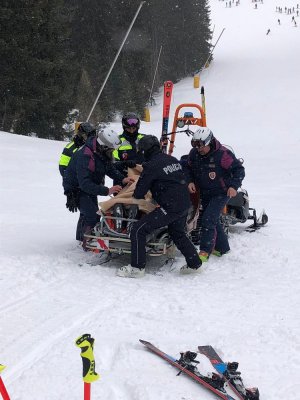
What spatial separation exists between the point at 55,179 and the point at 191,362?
36.0 ft

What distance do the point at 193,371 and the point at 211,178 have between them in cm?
360

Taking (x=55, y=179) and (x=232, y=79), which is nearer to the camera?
(x=55, y=179)

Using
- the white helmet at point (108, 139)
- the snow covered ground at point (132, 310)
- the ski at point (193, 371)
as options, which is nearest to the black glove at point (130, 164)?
the white helmet at point (108, 139)

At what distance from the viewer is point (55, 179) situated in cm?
1409

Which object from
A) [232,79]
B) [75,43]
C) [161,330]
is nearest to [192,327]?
[161,330]

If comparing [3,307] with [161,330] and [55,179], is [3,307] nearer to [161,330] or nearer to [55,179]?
[161,330]

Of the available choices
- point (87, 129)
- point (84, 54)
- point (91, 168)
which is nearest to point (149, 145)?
point (91, 168)

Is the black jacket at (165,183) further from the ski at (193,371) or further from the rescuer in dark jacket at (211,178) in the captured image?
the ski at (193,371)

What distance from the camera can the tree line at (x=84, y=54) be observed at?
67.6 ft

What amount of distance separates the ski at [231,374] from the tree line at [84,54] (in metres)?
18.1

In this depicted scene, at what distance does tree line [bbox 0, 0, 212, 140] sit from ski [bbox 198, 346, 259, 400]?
1806 cm

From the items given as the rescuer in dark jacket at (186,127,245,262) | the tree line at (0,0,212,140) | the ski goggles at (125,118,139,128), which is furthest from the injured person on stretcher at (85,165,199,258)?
the tree line at (0,0,212,140)

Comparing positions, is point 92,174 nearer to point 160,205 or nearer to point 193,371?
point 160,205

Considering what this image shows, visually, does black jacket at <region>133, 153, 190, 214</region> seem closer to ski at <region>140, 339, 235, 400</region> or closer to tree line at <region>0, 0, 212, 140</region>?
ski at <region>140, 339, 235, 400</region>
